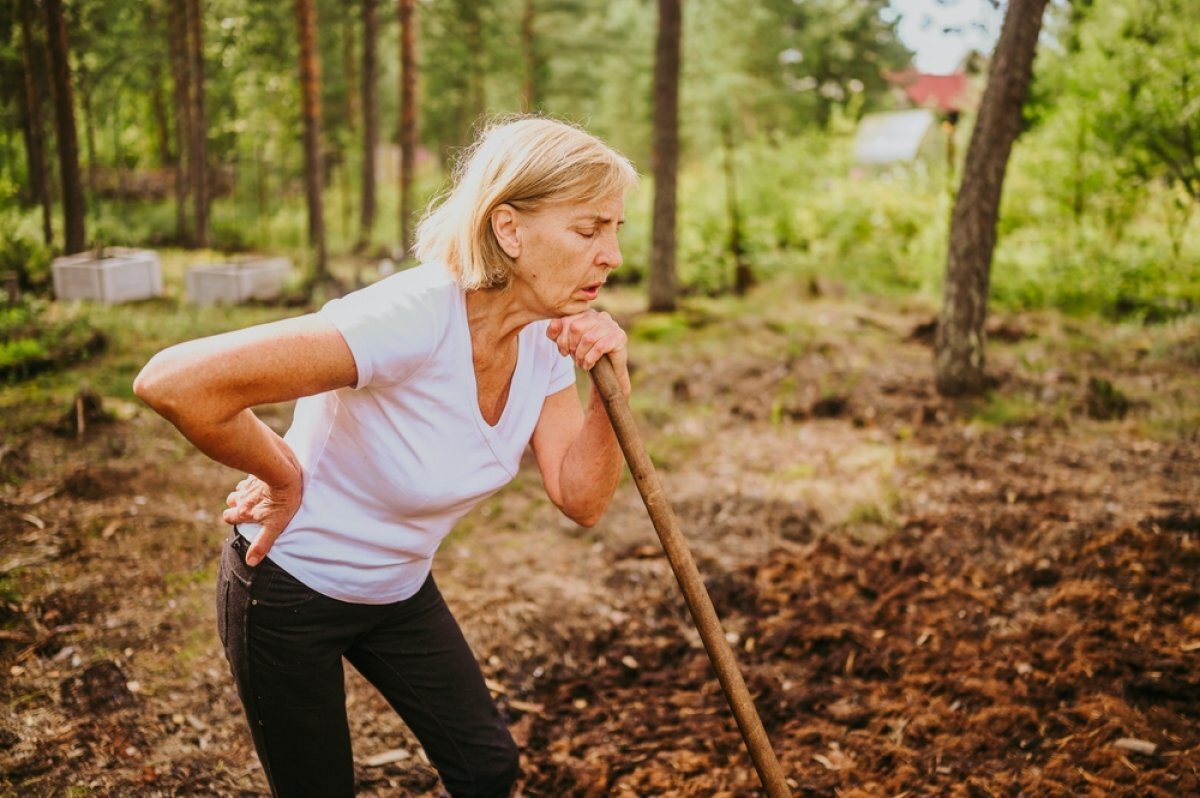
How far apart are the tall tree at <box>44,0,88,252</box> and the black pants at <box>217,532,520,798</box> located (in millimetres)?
11092

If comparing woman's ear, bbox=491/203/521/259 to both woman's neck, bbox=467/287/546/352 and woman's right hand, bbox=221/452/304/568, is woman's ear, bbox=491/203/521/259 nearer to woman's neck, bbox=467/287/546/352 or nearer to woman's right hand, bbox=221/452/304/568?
woman's neck, bbox=467/287/546/352

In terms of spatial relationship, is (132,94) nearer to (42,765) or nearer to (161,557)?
(161,557)

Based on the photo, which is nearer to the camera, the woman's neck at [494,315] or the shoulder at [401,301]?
the shoulder at [401,301]

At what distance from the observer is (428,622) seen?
6.72ft

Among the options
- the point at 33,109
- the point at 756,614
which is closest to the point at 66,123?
the point at 33,109

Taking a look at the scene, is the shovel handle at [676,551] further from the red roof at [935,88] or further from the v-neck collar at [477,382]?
the red roof at [935,88]

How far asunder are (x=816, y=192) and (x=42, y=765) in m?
14.4

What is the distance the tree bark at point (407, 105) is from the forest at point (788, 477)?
0.37ft

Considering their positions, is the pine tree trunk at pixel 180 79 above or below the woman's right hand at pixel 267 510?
above

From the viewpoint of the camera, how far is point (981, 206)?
21.7ft

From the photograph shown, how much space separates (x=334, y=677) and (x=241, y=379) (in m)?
0.77

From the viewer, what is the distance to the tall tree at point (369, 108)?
15616 millimetres

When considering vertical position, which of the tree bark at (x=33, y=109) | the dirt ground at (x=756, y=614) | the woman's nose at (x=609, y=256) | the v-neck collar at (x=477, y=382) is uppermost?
the tree bark at (x=33, y=109)

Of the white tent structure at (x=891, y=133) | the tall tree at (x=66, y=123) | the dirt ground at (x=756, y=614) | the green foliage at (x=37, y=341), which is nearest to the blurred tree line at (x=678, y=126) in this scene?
the tall tree at (x=66, y=123)
